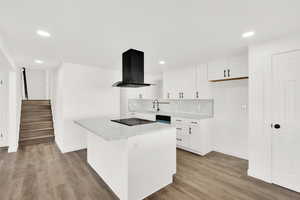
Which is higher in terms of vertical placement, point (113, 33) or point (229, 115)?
point (113, 33)

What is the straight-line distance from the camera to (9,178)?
254 centimetres

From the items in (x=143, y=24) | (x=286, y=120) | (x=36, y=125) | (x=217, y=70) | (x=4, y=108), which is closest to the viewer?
(x=143, y=24)

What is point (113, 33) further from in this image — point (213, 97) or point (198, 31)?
point (213, 97)

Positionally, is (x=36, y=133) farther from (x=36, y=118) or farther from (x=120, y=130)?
(x=120, y=130)

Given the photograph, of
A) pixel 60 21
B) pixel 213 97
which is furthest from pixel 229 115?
pixel 60 21

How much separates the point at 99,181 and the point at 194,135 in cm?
241

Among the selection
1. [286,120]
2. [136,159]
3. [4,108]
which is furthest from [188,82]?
[4,108]

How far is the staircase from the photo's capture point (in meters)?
4.52

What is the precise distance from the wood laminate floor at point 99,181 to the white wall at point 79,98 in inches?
24.9

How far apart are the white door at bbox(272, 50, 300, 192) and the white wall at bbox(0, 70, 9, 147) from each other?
650cm

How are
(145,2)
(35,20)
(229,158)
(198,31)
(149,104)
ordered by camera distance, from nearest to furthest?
(145,2) → (35,20) → (198,31) → (229,158) → (149,104)

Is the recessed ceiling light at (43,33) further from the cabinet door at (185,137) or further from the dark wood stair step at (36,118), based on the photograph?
the dark wood stair step at (36,118)

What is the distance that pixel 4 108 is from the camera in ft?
13.5

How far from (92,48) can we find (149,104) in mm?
3738
